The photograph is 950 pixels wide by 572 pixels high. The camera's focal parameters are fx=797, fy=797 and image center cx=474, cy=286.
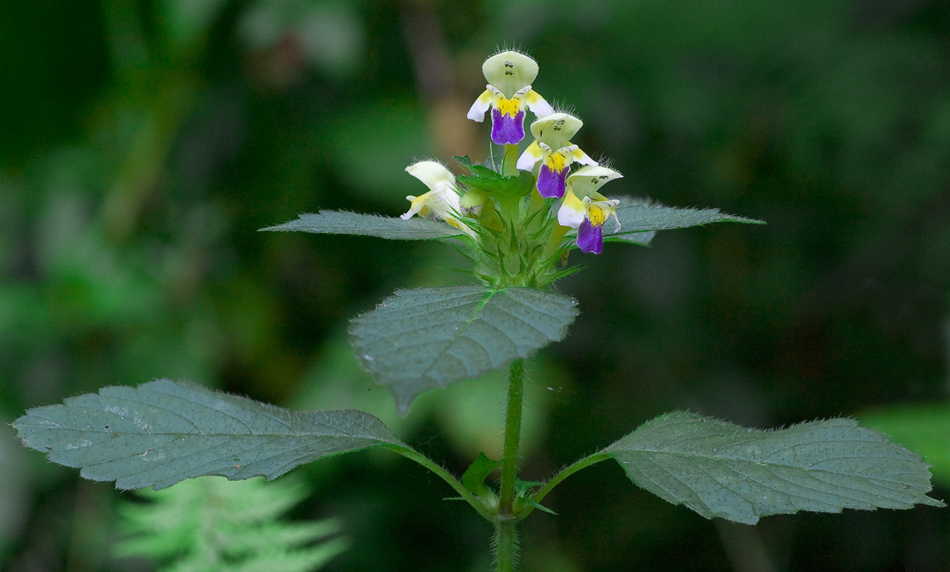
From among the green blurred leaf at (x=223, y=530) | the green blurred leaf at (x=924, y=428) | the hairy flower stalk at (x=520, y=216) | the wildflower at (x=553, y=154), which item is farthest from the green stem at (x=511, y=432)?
the green blurred leaf at (x=924, y=428)

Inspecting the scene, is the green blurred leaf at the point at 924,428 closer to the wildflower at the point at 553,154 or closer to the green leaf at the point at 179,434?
the wildflower at the point at 553,154

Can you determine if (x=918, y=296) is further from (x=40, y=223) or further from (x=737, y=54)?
(x=40, y=223)

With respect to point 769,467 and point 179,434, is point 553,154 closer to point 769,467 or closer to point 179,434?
point 769,467

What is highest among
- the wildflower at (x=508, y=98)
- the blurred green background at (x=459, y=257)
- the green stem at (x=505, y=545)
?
the blurred green background at (x=459, y=257)

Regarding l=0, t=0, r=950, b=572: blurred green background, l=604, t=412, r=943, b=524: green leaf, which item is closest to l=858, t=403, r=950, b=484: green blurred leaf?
l=0, t=0, r=950, b=572: blurred green background

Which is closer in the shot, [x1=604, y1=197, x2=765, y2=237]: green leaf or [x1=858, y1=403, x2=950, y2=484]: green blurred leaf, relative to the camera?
[x1=604, y1=197, x2=765, y2=237]: green leaf

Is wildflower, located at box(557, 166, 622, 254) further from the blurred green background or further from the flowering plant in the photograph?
the blurred green background
